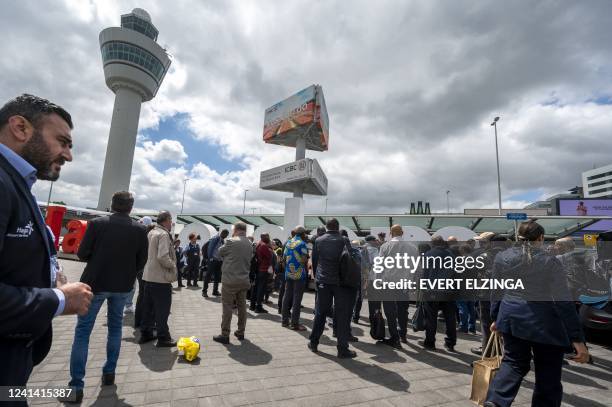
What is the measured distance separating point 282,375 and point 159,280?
7.33 ft

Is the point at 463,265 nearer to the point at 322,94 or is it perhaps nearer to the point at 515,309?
the point at 515,309

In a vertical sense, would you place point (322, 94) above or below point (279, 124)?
above

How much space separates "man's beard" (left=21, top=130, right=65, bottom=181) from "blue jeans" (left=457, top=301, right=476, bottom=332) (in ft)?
24.3

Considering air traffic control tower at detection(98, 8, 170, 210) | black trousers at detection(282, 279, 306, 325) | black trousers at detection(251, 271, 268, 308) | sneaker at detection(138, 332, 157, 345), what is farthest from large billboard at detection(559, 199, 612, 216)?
air traffic control tower at detection(98, 8, 170, 210)

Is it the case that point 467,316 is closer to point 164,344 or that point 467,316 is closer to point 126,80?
point 164,344

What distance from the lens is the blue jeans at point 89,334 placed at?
2.80 meters

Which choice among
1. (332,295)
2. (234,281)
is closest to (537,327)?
(332,295)

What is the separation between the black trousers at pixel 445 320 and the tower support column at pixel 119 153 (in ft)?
161

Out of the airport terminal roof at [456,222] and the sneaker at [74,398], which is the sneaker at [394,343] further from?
the airport terminal roof at [456,222]

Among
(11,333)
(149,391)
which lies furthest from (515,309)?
(149,391)

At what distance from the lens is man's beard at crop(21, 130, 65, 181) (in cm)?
140

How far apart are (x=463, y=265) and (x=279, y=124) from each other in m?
21.0

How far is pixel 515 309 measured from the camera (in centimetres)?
273

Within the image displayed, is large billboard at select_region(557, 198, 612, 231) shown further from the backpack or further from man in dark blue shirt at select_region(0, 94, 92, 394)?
man in dark blue shirt at select_region(0, 94, 92, 394)
